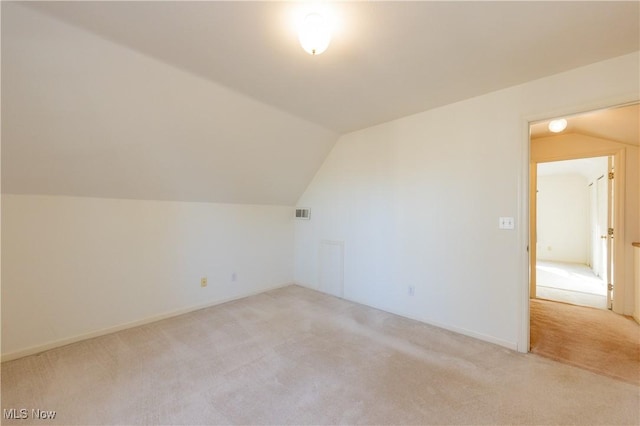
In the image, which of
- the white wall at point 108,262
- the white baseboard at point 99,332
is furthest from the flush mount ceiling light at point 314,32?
the white baseboard at point 99,332

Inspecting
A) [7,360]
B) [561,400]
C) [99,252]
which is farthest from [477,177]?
[7,360]

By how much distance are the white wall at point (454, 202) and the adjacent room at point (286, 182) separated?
20 millimetres

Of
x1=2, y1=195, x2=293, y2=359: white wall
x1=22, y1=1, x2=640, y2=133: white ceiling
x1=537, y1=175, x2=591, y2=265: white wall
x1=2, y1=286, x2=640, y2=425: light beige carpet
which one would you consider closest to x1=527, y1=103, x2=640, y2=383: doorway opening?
x1=2, y1=286, x2=640, y2=425: light beige carpet

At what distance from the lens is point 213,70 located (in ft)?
6.86

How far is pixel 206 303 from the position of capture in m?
3.33

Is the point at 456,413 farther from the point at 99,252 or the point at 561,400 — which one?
the point at 99,252

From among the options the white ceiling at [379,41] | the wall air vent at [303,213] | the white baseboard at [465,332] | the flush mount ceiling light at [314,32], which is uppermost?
the white ceiling at [379,41]

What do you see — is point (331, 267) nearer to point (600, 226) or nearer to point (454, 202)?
point (454, 202)

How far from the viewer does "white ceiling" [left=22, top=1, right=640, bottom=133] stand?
1464 mm

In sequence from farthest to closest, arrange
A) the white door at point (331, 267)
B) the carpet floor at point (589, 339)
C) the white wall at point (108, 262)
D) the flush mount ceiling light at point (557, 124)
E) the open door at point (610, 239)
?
the white door at point (331, 267), the open door at point (610, 239), the flush mount ceiling light at point (557, 124), the white wall at point (108, 262), the carpet floor at point (589, 339)

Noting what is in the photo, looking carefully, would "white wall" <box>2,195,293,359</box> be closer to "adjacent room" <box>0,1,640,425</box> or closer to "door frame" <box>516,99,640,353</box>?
"adjacent room" <box>0,1,640,425</box>

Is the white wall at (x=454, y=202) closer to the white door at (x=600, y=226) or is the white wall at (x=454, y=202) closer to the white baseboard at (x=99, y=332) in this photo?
the white baseboard at (x=99, y=332)

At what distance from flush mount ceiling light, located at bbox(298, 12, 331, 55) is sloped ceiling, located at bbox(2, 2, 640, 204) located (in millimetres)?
110

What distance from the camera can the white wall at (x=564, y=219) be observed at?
21.2 feet
